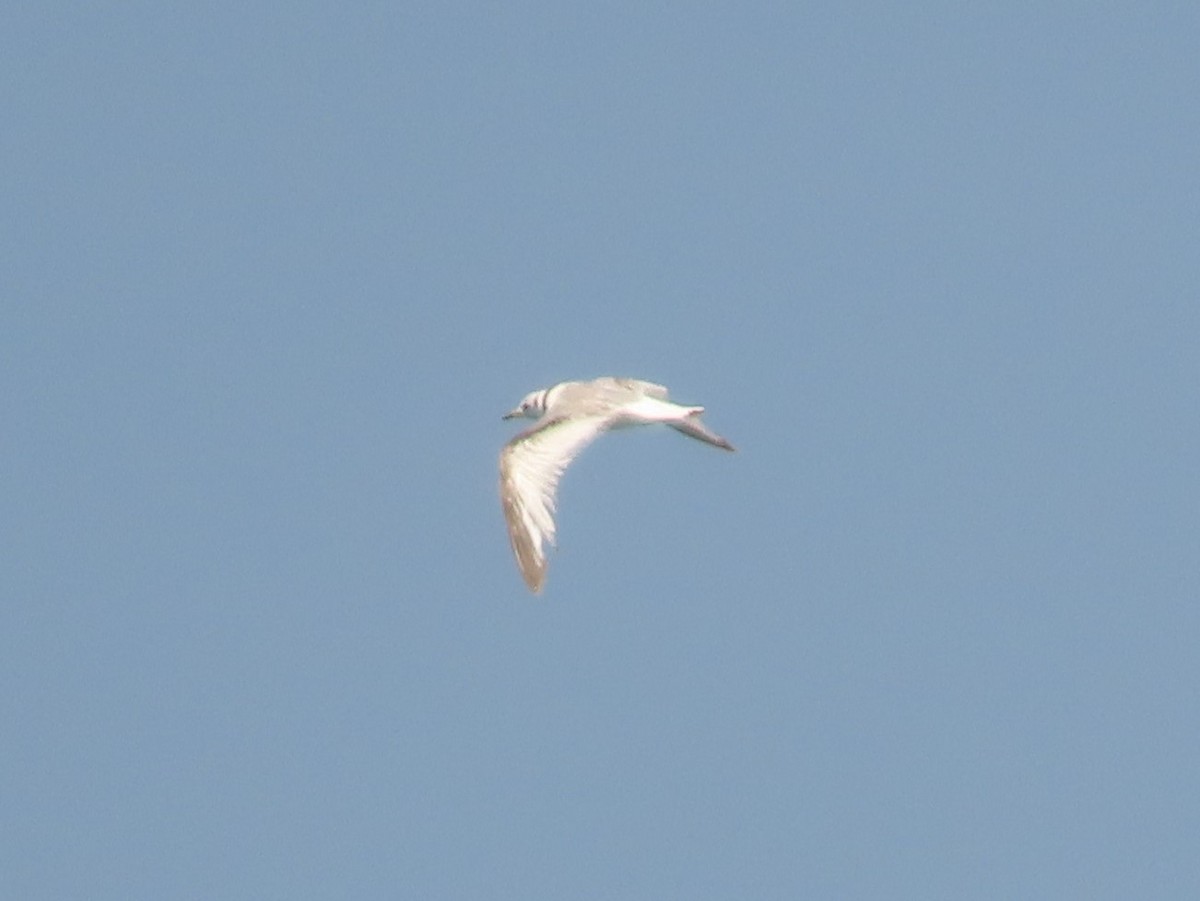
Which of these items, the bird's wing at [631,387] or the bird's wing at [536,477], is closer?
the bird's wing at [536,477]

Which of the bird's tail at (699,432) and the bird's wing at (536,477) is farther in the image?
the bird's tail at (699,432)

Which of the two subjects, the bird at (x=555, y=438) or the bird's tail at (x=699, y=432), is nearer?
the bird at (x=555, y=438)

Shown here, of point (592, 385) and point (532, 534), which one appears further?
point (592, 385)

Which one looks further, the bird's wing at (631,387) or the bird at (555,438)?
the bird's wing at (631,387)

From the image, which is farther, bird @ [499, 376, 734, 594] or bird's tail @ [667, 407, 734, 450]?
bird's tail @ [667, 407, 734, 450]
